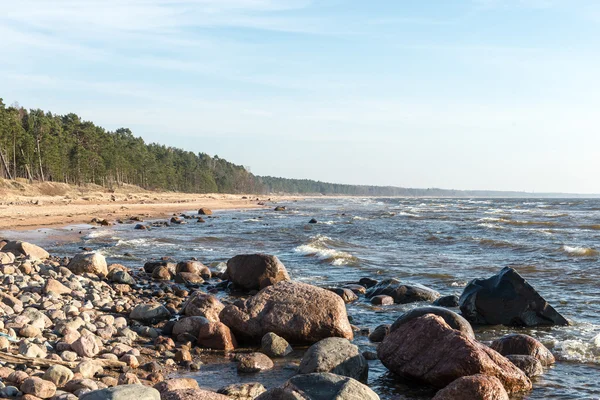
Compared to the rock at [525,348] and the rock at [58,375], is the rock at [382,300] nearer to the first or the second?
the rock at [525,348]

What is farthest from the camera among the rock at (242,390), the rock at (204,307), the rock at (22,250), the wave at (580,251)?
the wave at (580,251)

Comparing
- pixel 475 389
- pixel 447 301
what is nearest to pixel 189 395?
pixel 475 389

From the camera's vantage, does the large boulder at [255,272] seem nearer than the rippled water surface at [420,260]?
No

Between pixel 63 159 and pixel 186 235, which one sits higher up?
pixel 63 159

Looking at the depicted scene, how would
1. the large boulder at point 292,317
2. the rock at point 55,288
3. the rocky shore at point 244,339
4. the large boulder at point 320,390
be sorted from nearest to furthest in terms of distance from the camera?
the large boulder at point 320,390 → the rocky shore at point 244,339 → the large boulder at point 292,317 → the rock at point 55,288

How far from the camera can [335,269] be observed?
18.9 meters

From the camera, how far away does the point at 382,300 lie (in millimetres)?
12984

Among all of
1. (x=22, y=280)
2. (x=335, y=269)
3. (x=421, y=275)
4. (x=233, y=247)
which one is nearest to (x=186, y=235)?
(x=233, y=247)

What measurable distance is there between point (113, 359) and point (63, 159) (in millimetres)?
70843

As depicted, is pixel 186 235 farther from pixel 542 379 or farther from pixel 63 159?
pixel 63 159

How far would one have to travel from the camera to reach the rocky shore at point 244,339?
6.30 m

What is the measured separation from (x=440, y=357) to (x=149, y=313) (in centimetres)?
568

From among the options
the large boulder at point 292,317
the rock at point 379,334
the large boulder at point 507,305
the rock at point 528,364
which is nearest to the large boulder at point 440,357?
the rock at point 528,364

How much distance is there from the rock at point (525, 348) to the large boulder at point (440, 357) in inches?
49.2
